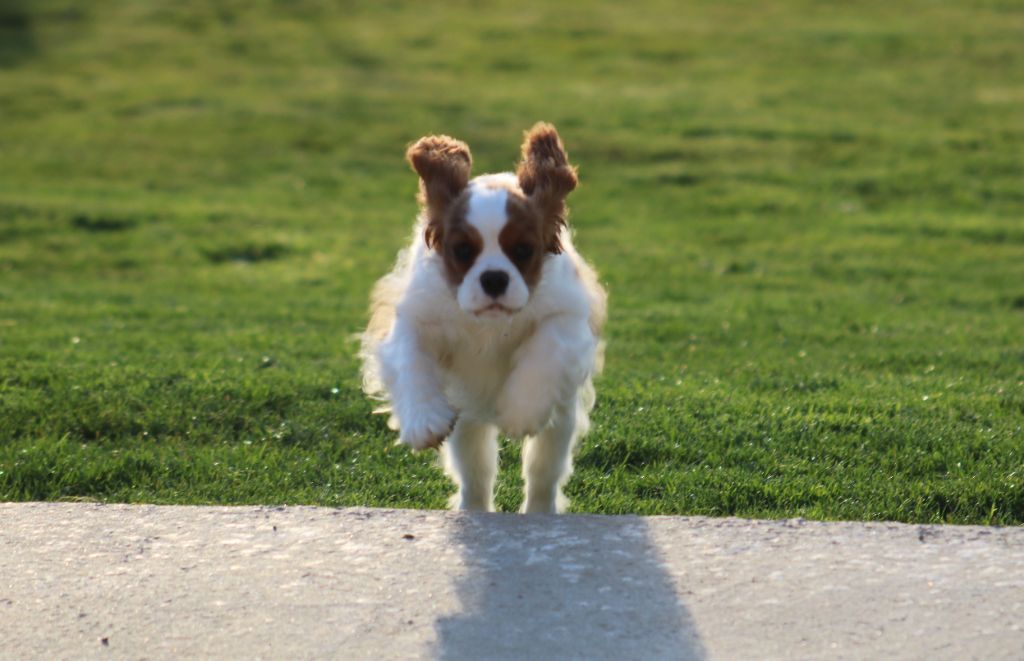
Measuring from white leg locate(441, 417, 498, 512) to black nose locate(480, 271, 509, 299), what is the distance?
94cm

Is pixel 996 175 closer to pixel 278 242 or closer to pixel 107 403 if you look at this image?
pixel 278 242

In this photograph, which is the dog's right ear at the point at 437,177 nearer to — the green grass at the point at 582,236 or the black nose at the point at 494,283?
the black nose at the point at 494,283

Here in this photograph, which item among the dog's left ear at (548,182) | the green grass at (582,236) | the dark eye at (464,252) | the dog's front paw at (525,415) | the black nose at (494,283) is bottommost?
the green grass at (582,236)

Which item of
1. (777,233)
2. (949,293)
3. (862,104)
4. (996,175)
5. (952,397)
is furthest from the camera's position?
(862,104)

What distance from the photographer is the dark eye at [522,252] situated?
5352mm

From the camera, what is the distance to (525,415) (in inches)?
214

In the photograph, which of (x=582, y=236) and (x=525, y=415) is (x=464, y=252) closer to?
(x=525, y=415)

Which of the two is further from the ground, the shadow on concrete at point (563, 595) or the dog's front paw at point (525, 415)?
the dog's front paw at point (525, 415)

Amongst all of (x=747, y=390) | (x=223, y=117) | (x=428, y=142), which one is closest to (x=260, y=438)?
(x=428, y=142)

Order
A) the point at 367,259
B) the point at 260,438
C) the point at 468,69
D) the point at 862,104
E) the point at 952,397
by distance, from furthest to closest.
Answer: the point at 468,69 < the point at 862,104 < the point at 367,259 < the point at 952,397 < the point at 260,438

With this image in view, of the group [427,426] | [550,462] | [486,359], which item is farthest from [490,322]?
[550,462]

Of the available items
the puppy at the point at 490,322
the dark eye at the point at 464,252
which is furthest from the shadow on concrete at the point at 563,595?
the dark eye at the point at 464,252

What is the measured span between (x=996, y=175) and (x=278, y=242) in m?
8.97

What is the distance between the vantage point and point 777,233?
609 inches
